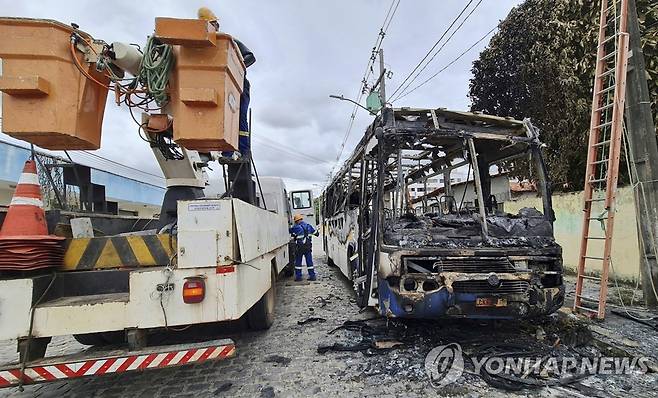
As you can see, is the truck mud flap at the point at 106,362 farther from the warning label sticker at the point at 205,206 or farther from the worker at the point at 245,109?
the worker at the point at 245,109

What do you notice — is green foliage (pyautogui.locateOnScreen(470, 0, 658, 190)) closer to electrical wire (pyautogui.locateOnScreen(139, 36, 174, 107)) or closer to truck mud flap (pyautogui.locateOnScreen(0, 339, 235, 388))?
electrical wire (pyautogui.locateOnScreen(139, 36, 174, 107))

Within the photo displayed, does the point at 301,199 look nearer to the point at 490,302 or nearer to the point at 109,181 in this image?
the point at 109,181

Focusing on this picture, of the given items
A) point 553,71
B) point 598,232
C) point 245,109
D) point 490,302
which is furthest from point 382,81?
point 490,302

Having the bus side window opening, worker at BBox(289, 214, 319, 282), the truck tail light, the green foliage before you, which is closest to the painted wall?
the truck tail light

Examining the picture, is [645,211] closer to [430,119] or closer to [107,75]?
[430,119]

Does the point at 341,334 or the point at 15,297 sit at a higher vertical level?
the point at 15,297

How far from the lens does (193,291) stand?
2941 millimetres

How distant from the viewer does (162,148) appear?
3.92 metres

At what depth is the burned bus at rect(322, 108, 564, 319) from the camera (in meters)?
3.73

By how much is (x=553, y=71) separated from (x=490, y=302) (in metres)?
7.54

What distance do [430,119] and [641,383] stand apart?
3205mm

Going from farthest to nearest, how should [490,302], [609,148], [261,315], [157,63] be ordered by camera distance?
[609,148] → [261,315] → [490,302] → [157,63]

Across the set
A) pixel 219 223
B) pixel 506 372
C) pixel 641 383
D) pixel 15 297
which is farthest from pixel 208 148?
pixel 641 383

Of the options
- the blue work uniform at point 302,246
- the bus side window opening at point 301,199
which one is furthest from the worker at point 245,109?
the bus side window opening at point 301,199
